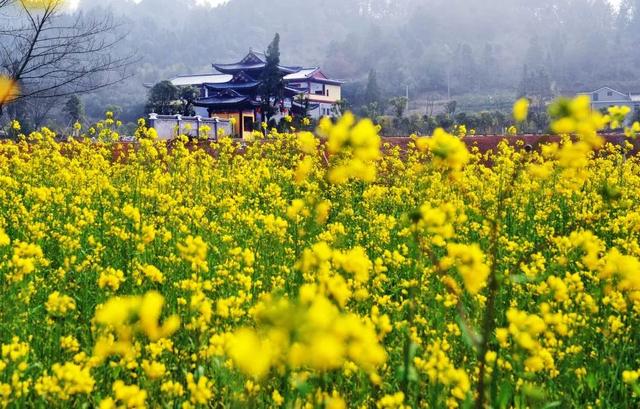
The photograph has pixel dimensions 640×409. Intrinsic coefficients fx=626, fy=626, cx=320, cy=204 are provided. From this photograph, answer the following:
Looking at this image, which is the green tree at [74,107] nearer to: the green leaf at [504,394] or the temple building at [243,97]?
the temple building at [243,97]

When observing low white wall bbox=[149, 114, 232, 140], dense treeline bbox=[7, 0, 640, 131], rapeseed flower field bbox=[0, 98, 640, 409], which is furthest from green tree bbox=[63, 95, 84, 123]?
rapeseed flower field bbox=[0, 98, 640, 409]

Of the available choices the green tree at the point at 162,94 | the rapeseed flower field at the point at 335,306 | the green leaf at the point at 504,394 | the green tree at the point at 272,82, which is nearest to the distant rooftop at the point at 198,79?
the green tree at the point at 162,94

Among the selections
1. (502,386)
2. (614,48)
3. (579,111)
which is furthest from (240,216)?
(614,48)

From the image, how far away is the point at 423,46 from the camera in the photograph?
10381 cm

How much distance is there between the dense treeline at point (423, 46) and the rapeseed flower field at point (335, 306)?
48859mm

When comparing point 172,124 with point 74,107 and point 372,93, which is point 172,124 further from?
point 372,93

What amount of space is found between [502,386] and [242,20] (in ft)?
469

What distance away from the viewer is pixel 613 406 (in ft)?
8.50

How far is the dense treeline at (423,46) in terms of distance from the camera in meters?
76.2

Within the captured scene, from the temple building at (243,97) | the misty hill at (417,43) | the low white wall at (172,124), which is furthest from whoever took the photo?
the misty hill at (417,43)

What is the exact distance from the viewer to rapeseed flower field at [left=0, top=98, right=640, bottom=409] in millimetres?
1543

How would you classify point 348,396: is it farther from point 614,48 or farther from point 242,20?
point 242,20

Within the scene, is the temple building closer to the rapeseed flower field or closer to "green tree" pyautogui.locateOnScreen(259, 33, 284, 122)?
"green tree" pyautogui.locateOnScreen(259, 33, 284, 122)

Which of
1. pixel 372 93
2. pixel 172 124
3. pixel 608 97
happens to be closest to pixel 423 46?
pixel 372 93
